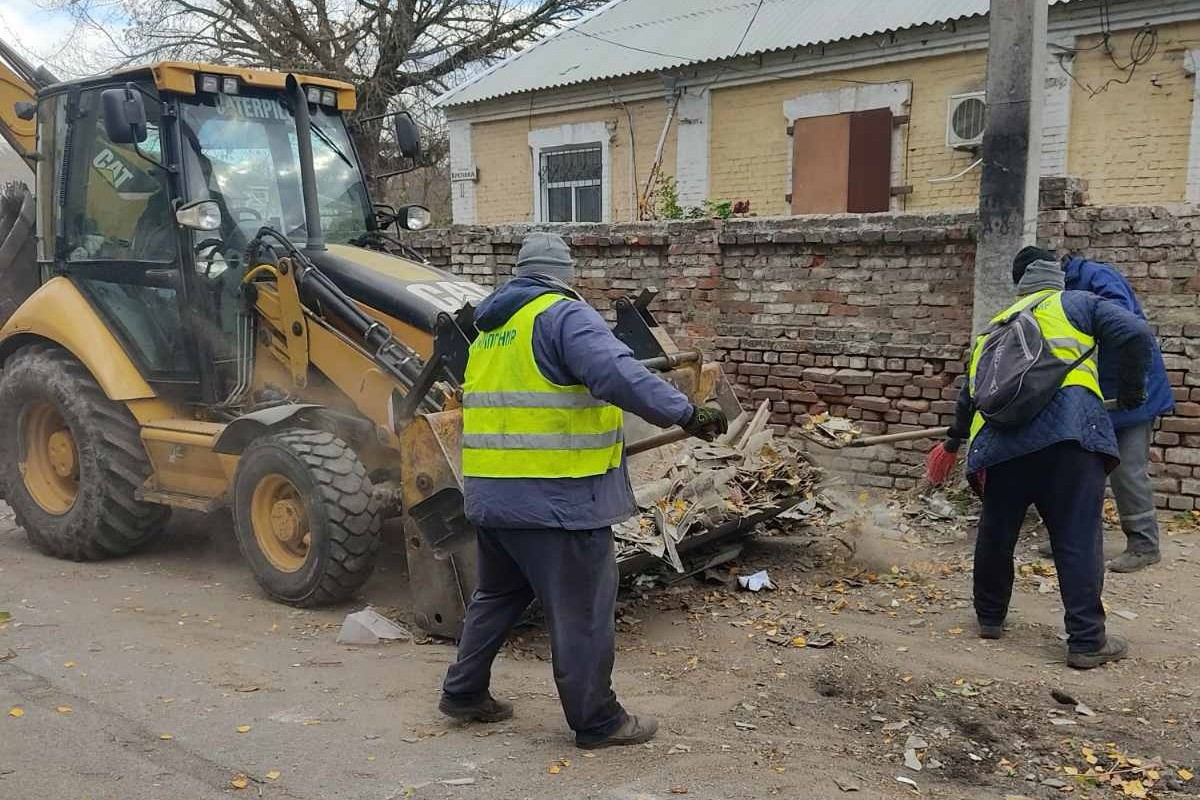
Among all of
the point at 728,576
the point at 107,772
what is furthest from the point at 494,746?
the point at 728,576

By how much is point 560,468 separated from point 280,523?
7.15 ft

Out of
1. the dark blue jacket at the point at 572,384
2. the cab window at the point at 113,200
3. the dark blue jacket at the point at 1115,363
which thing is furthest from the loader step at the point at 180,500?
the dark blue jacket at the point at 1115,363

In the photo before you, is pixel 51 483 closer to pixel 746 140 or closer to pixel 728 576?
pixel 728 576

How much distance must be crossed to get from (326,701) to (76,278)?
3427 mm

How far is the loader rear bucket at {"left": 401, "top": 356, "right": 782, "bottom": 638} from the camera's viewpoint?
427 centimetres

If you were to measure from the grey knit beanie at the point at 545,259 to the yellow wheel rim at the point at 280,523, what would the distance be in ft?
6.52

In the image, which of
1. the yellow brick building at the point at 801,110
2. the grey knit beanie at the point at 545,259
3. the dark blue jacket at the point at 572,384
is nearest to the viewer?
the dark blue jacket at the point at 572,384

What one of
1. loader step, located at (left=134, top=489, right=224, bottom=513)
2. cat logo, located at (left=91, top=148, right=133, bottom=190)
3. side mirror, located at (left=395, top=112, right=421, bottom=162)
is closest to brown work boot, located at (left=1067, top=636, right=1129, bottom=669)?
loader step, located at (left=134, top=489, right=224, bottom=513)

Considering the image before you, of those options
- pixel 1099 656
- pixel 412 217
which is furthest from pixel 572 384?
pixel 412 217

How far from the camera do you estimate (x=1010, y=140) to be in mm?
6133

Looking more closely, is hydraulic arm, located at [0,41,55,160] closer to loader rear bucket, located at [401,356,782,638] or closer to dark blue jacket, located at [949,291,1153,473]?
loader rear bucket, located at [401,356,782,638]

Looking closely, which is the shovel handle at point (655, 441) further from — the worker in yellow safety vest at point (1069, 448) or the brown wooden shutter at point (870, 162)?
the brown wooden shutter at point (870, 162)

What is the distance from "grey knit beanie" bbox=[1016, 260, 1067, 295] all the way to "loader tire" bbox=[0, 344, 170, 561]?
15.1 ft

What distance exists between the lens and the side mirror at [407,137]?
6062mm
